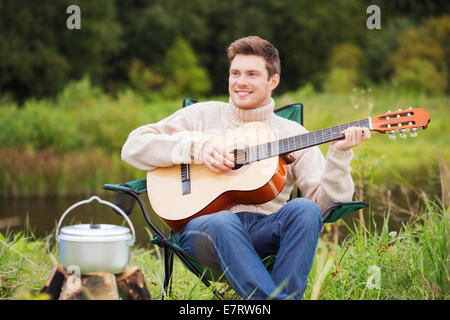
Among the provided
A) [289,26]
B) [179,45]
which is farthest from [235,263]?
[289,26]

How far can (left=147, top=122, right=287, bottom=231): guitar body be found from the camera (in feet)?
7.59

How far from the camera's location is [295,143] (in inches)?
90.0

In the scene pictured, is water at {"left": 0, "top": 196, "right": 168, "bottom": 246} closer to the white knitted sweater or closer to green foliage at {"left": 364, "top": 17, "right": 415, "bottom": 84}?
the white knitted sweater

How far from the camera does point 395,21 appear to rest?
22.5m

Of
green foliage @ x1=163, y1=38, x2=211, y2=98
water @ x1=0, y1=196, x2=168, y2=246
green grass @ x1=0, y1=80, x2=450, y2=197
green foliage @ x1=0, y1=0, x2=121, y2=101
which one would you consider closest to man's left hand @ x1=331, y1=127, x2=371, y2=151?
water @ x1=0, y1=196, x2=168, y2=246

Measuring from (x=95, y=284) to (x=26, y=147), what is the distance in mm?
7284

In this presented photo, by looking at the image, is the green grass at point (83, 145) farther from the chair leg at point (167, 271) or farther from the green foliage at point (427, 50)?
the green foliage at point (427, 50)

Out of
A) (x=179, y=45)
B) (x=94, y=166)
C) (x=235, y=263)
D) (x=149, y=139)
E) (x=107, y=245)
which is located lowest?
(x=94, y=166)

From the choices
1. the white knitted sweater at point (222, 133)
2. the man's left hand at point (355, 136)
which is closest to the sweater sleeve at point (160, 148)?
the white knitted sweater at point (222, 133)

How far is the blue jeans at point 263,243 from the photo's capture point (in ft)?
6.48

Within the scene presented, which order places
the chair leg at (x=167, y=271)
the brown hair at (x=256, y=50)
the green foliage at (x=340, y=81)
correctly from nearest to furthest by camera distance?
1. the chair leg at (x=167, y=271)
2. the brown hair at (x=256, y=50)
3. the green foliage at (x=340, y=81)

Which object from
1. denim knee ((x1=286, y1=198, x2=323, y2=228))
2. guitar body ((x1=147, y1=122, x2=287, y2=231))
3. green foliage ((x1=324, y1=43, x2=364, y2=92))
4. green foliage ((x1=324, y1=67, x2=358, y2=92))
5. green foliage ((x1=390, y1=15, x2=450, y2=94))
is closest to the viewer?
denim knee ((x1=286, y1=198, x2=323, y2=228))

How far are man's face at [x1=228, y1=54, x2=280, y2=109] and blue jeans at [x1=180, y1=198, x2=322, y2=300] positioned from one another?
588 mm
